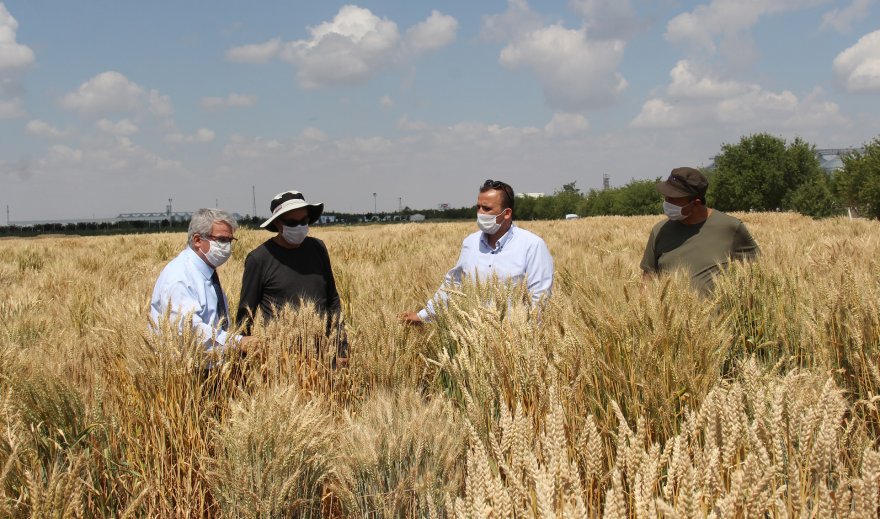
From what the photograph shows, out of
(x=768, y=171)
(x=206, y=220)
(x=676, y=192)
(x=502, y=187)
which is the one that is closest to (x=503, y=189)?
(x=502, y=187)

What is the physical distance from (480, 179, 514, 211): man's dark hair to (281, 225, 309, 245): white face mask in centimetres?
119

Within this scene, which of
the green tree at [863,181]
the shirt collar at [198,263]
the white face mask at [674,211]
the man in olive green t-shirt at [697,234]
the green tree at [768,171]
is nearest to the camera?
the shirt collar at [198,263]

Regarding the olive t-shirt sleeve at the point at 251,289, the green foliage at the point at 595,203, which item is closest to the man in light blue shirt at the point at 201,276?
the olive t-shirt sleeve at the point at 251,289

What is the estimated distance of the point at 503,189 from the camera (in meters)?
4.21

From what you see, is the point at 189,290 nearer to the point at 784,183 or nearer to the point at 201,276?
the point at 201,276

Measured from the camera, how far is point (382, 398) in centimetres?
216

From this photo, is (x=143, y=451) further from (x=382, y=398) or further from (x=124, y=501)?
(x=382, y=398)

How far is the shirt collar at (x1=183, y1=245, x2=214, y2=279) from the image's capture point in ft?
10.7

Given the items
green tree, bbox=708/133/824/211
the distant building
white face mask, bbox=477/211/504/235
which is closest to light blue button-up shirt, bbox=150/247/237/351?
white face mask, bbox=477/211/504/235

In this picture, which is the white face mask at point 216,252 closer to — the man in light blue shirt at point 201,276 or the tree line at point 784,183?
the man in light blue shirt at point 201,276

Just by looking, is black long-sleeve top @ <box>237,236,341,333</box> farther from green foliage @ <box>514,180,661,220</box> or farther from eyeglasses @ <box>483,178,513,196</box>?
green foliage @ <box>514,180,661,220</box>

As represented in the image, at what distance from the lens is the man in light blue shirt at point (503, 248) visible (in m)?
4.00

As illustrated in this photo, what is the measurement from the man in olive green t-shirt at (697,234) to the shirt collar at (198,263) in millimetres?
2786

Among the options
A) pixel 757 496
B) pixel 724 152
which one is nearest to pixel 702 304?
pixel 757 496
